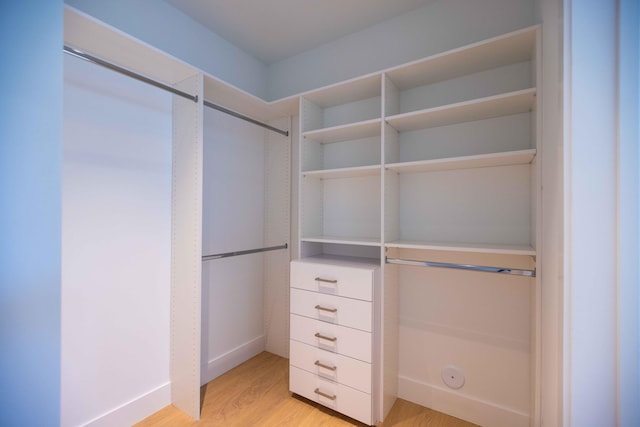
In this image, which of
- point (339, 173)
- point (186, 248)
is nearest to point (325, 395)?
point (186, 248)

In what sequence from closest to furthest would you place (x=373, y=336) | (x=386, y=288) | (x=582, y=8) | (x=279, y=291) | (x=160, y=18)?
(x=582, y=8) → (x=373, y=336) → (x=386, y=288) → (x=160, y=18) → (x=279, y=291)

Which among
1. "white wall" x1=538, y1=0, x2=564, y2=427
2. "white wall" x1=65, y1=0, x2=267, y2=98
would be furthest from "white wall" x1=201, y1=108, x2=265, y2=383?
"white wall" x1=538, y1=0, x2=564, y2=427

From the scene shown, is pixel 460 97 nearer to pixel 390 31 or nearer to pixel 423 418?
pixel 390 31

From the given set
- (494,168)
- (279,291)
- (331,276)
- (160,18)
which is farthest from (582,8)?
(279,291)

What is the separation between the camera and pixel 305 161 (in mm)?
2123

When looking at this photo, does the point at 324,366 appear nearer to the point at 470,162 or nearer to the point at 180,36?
the point at 470,162

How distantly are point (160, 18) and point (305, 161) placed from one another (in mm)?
1374

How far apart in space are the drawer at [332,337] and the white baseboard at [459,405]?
0.57 metres

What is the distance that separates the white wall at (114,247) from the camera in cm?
150

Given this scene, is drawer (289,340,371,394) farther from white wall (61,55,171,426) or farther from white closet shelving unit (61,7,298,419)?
white wall (61,55,171,426)

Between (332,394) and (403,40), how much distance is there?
2483mm

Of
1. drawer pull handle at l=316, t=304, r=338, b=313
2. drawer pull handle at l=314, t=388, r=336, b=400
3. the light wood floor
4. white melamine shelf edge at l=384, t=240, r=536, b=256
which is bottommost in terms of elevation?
the light wood floor

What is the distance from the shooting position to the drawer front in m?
1.67

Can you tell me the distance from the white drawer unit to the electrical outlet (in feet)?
1.59
